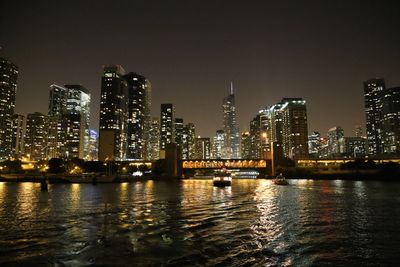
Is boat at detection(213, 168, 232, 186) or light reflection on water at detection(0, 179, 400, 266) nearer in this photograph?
light reflection on water at detection(0, 179, 400, 266)

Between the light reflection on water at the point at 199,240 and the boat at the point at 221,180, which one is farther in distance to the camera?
the boat at the point at 221,180

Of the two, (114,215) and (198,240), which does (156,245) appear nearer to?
(198,240)

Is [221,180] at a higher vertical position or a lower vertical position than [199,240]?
higher

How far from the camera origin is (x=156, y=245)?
Result: 18.6 meters

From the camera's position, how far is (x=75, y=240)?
1991cm

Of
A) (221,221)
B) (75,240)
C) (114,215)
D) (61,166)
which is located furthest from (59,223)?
(61,166)

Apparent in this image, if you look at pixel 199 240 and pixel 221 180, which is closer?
pixel 199 240

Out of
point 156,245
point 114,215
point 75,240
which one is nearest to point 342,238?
point 156,245

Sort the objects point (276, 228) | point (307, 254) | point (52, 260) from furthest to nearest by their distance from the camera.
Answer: point (276, 228), point (307, 254), point (52, 260)

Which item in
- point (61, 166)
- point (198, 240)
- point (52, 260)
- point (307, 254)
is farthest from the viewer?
point (61, 166)

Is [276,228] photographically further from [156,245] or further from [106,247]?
[106,247]

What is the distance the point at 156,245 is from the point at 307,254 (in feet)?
27.4

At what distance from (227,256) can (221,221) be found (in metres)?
11.6

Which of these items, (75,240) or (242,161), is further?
(242,161)
